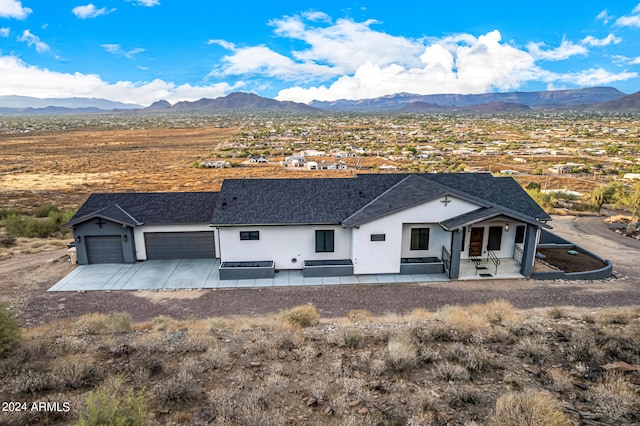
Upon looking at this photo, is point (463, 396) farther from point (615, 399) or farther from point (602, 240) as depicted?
point (602, 240)

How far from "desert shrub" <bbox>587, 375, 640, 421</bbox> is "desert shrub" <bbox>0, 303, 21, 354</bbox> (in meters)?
13.9

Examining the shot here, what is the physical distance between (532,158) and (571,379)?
224ft

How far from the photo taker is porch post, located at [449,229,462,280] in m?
17.4

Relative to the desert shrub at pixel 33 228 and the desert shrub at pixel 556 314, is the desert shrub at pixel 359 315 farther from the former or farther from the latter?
the desert shrub at pixel 33 228

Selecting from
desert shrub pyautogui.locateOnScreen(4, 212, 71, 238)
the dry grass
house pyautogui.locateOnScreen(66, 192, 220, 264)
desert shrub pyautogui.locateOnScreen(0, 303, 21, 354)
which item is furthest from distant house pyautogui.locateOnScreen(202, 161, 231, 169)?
desert shrub pyautogui.locateOnScreen(0, 303, 21, 354)

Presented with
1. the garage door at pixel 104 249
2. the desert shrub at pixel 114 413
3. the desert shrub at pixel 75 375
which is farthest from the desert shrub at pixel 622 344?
the garage door at pixel 104 249

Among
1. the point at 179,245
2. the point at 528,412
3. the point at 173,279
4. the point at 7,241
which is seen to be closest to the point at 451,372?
the point at 528,412

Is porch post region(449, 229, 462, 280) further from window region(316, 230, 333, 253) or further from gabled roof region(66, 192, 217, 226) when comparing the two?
gabled roof region(66, 192, 217, 226)

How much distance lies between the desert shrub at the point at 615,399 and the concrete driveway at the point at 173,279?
9633 millimetres

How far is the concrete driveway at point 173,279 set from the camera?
56.2ft

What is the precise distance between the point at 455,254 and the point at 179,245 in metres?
13.8

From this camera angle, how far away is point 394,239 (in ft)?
58.9

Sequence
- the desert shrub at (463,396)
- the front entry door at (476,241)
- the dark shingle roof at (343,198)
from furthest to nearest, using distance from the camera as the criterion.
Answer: the front entry door at (476,241) < the dark shingle roof at (343,198) < the desert shrub at (463,396)

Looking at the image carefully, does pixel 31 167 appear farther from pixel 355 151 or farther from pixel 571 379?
pixel 571 379
